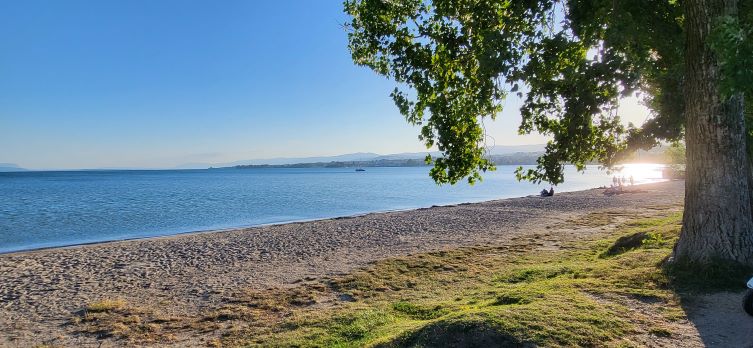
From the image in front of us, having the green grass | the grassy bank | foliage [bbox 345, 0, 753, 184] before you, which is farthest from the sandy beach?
foliage [bbox 345, 0, 753, 184]

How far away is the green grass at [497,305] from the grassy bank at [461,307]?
0.02 m

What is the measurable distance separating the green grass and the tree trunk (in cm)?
120

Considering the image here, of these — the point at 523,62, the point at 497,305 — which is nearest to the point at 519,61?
the point at 523,62

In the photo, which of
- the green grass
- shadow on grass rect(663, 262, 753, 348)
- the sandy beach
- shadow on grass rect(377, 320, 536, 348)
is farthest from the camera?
the sandy beach

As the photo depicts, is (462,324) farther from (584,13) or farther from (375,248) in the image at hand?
(375,248)

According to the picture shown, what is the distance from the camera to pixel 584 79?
11.2m

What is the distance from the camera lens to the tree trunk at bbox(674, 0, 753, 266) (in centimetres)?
870

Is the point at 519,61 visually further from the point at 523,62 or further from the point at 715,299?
the point at 715,299

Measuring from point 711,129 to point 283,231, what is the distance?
78.2 feet

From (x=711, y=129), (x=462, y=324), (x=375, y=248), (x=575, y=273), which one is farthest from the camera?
(x=375, y=248)

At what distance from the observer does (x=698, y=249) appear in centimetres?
919

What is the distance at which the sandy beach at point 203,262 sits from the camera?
12867mm

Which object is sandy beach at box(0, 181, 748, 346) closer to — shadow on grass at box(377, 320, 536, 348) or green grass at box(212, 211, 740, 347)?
green grass at box(212, 211, 740, 347)

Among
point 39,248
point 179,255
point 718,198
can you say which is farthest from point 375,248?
point 39,248
